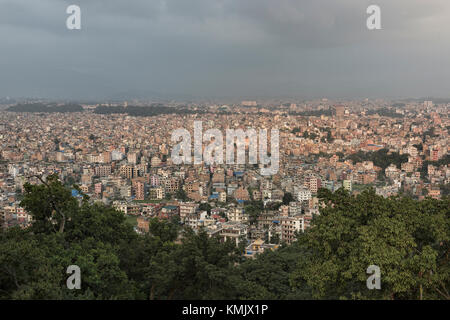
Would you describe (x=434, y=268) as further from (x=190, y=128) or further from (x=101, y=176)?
(x=190, y=128)

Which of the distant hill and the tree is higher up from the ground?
the distant hill

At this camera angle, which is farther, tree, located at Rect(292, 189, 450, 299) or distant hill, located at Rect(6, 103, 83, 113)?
distant hill, located at Rect(6, 103, 83, 113)

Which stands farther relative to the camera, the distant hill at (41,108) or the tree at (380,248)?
the distant hill at (41,108)

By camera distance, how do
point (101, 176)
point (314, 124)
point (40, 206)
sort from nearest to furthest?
point (40, 206) < point (101, 176) < point (314, 124)

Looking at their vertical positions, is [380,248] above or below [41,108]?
below

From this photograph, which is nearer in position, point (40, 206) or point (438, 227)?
point (438, 227)

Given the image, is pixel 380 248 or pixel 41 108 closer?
pixel 380 248

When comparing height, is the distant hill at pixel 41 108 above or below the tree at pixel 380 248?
above
